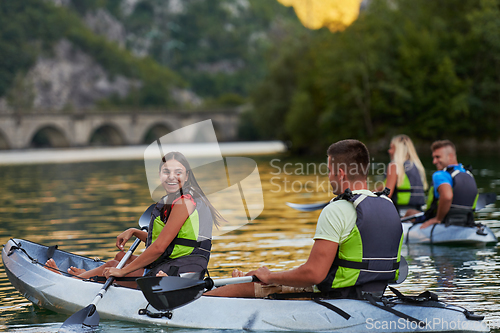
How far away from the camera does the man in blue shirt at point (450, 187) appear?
390 inches

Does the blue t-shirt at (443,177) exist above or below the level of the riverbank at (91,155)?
below

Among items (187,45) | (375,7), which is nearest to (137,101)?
(187,45)

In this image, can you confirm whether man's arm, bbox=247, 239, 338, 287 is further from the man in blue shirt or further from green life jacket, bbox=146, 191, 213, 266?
the man in blue shirt

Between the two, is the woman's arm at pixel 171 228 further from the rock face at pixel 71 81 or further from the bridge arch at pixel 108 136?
the rock face at pixel 71 81

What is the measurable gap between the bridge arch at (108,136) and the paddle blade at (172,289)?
92441 millimetres

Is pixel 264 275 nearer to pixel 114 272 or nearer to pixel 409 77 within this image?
pixel 114 272

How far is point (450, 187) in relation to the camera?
990cm

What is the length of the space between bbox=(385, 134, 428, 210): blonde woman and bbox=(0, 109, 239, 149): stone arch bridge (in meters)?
80.5

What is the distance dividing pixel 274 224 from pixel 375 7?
40205 millimetres

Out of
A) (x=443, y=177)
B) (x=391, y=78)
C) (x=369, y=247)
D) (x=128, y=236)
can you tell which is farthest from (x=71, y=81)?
(x=369, y=247)

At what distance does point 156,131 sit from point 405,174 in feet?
332

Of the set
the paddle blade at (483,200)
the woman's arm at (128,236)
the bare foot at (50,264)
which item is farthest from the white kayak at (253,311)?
the paddle blade at (483,200)

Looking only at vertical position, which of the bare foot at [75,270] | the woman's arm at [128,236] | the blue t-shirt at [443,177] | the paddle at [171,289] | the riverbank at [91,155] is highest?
the riverbank at [91,155]

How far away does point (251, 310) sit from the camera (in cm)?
575
